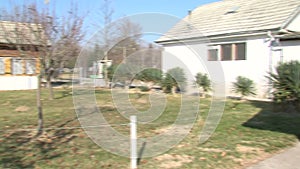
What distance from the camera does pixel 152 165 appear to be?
15.8 ft

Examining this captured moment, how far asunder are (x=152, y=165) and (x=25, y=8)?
9449 mm

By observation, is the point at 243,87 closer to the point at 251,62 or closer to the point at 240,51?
the point at 251,62

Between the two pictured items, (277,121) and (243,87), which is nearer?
(277,121)

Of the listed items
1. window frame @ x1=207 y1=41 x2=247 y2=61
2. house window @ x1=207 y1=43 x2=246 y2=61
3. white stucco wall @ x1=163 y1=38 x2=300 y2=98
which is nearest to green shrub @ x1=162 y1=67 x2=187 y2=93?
white stucco wall @ x1=163 y1=38 x2=300 y2=98

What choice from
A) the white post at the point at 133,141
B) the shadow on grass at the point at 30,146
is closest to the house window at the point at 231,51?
the shadow on grass at the point at 30,146

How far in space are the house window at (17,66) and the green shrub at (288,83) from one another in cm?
1674

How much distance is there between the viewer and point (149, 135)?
6789 millimetres

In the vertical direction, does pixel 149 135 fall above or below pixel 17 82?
Result: below

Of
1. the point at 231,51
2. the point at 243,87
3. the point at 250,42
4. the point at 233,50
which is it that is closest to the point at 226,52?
the point at 231,51

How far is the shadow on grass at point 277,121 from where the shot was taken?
749 cm

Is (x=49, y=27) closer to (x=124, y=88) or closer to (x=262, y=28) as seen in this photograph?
(x=124, y=88)

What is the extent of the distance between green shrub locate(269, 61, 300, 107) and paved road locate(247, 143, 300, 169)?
4.02 m

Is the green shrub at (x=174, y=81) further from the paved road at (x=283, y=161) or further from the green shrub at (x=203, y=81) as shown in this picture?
the paved road at (x=283, y=161)

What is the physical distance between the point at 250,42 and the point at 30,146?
12.4 meters
